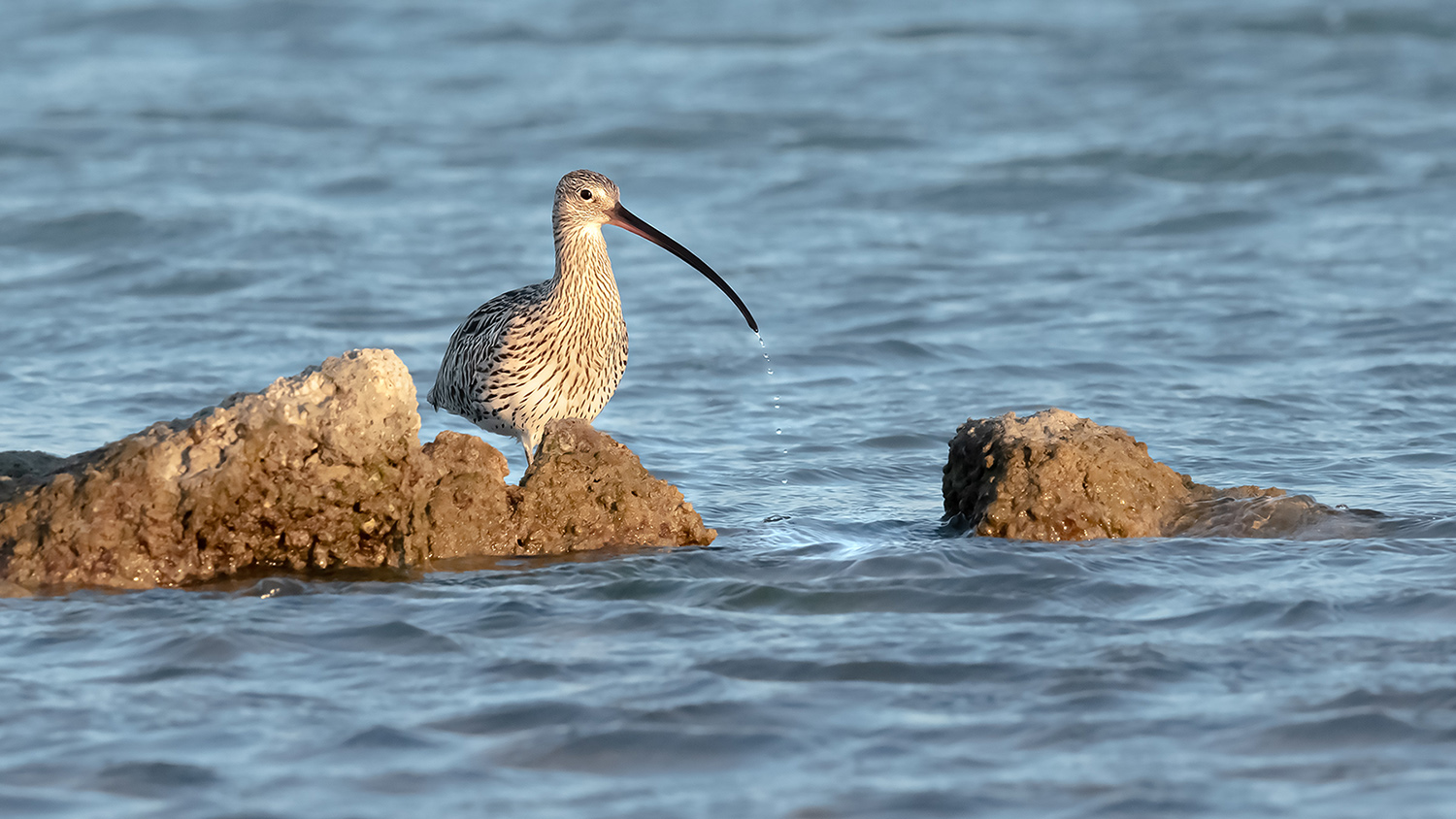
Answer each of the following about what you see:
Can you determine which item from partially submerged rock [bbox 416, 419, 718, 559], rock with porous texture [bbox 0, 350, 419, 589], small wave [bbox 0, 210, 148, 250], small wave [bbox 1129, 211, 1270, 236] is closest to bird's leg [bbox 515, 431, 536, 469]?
partially submerged rock [bbox 416, 419, 718, 559]

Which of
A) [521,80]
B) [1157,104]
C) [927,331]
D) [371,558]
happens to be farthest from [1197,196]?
[371,558]

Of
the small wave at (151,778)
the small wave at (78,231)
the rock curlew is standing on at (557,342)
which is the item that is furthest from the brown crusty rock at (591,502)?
the small wave at (78,231)

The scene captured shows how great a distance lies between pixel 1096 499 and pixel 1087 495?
0.12ft

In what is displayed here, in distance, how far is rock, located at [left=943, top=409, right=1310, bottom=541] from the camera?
6.43 meters

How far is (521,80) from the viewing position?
67.1 feet

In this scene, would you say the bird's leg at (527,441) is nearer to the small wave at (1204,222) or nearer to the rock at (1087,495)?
the rock at (1087,495)

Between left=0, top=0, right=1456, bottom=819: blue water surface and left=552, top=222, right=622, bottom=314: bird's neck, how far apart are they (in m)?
1.08

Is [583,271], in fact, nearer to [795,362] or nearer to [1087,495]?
[1087,495]

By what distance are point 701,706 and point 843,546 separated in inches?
72.5

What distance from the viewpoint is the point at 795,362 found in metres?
10.8

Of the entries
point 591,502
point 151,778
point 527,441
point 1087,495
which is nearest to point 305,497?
point 591,502

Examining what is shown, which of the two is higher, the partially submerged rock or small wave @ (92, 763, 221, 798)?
the partially submerged rock

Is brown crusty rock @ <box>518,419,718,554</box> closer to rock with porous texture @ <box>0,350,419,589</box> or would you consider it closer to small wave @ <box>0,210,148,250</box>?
rock with porous texture @ <box>0,350,419,589</box>

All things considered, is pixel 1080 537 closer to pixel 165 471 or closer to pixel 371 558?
pixel 371 558
